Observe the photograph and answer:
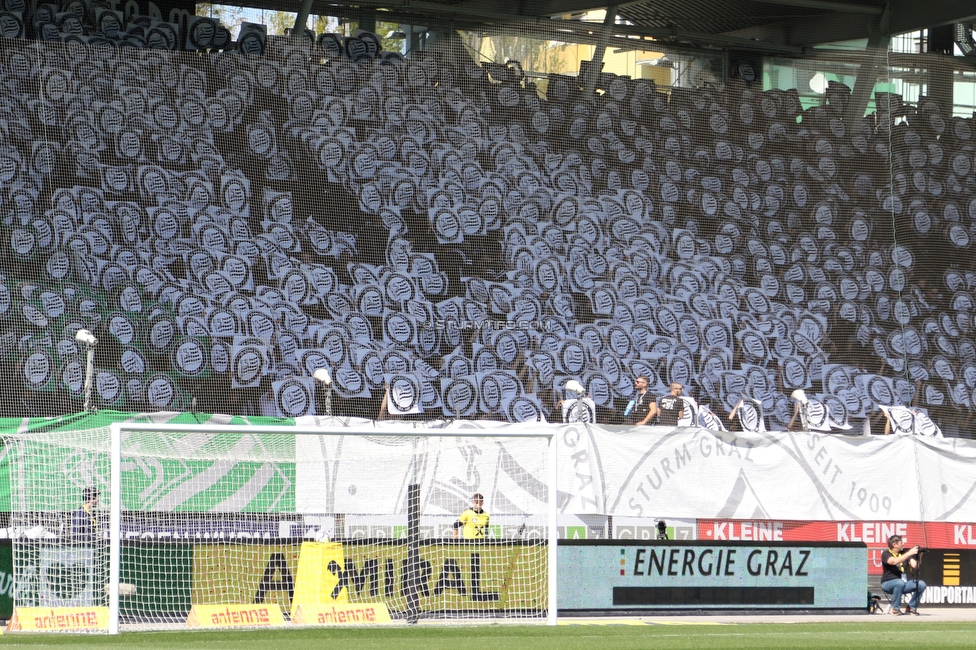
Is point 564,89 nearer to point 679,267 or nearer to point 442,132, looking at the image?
point 442,132

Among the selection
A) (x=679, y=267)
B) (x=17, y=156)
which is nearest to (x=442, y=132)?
(x=679, y=267)

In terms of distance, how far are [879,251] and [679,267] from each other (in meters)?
3.20

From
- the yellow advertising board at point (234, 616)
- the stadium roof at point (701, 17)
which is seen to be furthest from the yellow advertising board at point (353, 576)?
the stadium roof at point (701, 17)

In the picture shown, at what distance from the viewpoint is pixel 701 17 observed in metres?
19.8

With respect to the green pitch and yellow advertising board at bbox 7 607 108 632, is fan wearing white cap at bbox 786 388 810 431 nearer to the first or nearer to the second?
the green pitch

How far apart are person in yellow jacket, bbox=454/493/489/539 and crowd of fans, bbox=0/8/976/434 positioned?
4.15 metres

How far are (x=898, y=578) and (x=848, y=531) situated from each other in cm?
194

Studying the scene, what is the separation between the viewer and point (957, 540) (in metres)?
13.8

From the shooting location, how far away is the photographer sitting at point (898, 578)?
38.5 feet

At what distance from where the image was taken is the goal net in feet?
29.6

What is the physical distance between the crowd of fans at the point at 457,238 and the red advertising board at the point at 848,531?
9.79 ft

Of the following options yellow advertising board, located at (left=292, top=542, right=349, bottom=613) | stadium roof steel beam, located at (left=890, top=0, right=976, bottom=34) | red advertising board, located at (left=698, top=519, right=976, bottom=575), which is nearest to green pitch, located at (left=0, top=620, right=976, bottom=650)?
yellow advertising board, located at (left=292, top=542, right=349, bottom=613)

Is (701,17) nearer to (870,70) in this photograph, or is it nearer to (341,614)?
(870,70)

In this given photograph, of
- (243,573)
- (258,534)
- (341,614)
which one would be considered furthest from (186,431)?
(341,614)
